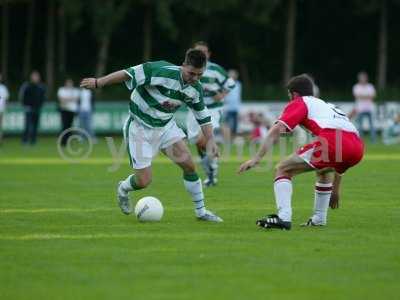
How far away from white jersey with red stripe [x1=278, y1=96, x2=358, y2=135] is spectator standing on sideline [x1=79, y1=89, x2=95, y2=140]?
989 inches

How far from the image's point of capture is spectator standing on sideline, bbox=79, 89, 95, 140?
119 feet

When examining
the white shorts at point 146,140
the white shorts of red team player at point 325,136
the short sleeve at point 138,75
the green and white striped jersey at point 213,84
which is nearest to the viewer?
the white shorts of red team player at point 325,136

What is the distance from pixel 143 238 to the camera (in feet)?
35.8

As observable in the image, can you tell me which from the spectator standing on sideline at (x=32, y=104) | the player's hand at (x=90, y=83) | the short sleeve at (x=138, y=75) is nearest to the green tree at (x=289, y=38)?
the spectator standing on sideline at (x=32, y=104)

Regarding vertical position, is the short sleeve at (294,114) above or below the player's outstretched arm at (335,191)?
above

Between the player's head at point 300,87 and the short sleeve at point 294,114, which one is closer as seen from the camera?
the short sleeve at point 294,114

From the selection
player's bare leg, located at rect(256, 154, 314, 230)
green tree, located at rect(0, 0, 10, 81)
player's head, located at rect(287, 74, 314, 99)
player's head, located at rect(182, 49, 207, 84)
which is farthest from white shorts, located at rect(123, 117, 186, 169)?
green tree, located at rect(0, 0, 10, 81)

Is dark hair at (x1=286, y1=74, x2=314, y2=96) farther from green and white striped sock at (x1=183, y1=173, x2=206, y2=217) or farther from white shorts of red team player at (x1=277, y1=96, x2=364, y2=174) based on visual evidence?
green and white striped sock at (x1=183, y1=173, x2=206, y2=217)

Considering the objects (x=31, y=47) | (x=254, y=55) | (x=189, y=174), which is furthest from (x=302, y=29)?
(x=189, y=174)

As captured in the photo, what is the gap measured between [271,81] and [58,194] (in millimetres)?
37745

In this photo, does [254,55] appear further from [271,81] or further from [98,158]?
[98,158]

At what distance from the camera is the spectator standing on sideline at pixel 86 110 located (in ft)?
119

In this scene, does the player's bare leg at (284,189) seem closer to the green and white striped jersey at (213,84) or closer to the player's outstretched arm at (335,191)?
the player's outstretched arm at (335,191)

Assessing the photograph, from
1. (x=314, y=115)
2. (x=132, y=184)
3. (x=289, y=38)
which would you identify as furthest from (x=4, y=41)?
(x=314, y=115)
